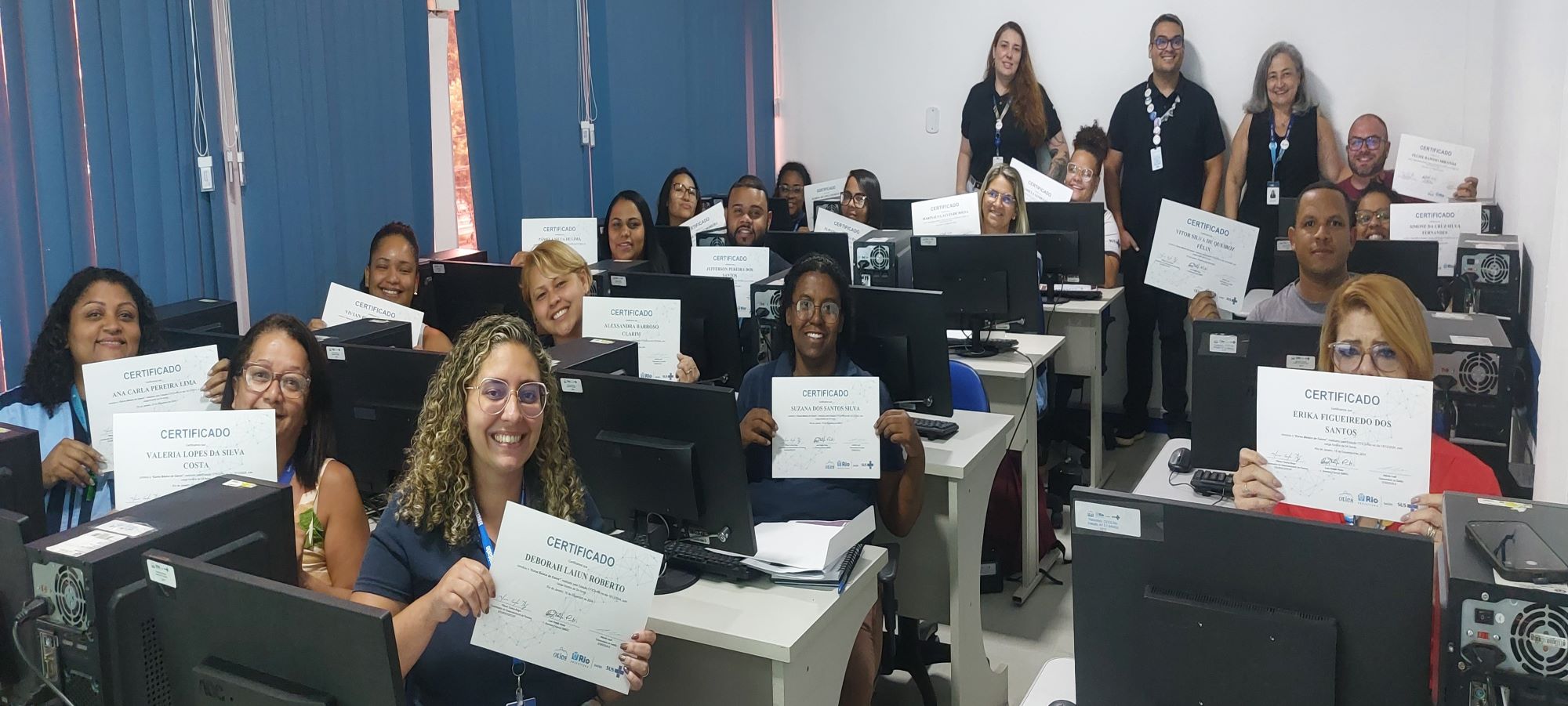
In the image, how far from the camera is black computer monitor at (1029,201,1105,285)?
4953mm

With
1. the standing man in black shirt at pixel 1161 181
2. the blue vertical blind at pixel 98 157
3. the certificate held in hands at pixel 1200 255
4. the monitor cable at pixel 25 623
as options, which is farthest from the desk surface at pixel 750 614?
the standing man in black shirt at pixel 1161 181

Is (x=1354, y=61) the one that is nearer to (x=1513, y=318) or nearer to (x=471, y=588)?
(x=1513, y=318)

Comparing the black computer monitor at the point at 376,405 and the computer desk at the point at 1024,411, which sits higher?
the black computer monitor at the point at 376,405

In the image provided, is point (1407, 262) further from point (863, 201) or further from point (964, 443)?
point (863, 201)

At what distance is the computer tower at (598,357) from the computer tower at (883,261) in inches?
72.4

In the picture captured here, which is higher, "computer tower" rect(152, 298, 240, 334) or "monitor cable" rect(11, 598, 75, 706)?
"computer tower" rect(152, 298, 240, 334)

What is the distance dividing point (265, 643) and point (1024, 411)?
125 inches

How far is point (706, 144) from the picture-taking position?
7.04 meters

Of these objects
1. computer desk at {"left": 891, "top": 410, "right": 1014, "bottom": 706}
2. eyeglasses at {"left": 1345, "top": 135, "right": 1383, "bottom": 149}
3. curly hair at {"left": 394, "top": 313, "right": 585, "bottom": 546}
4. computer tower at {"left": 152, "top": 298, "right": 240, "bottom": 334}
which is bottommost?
computer desk at {"left": 891, "top": 410, "right": 1014, "bottom": 706}

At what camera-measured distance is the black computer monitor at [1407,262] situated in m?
3.89

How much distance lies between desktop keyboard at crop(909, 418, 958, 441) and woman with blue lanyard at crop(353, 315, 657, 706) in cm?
126
